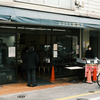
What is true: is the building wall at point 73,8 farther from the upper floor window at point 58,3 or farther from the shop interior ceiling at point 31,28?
the shop interior ceiling at point 31,28

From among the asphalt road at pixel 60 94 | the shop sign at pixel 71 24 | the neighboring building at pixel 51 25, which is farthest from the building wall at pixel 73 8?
the asphalt road at pixel 60 94

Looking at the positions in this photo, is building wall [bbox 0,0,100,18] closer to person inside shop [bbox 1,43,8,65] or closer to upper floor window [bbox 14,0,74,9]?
upper floor window [bbox 14,0,74,9]

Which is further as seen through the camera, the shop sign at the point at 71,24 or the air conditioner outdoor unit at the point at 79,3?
the air conditioner outdoor unit at the point at 79,3

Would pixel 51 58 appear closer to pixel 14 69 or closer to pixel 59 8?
pixel 14 69

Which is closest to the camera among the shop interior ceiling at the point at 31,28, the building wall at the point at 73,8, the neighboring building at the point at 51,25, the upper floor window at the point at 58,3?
the neighboring building at the point at 51,25

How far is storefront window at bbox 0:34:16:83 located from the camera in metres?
7.83

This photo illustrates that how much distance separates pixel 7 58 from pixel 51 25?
2.83 metres

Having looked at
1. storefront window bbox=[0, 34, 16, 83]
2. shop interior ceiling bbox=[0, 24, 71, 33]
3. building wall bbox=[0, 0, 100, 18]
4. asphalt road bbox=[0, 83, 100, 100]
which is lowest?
asphalt road bbox=[0, 83, 100, 100]

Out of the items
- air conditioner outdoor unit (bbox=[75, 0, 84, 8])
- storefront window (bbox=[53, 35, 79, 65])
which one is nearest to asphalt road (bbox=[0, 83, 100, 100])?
storefront window (bbox=[53, 35, 79, 65])

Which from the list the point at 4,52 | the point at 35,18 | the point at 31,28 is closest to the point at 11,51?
the point at 4,52

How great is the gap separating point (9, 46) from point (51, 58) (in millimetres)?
2665

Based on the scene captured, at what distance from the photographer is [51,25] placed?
780 cm

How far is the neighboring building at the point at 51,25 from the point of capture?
24.1 ft

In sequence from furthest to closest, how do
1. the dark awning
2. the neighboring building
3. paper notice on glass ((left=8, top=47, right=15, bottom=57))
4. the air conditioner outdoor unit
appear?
the air conditioner outdoor unit
paper notice on glass ((left=8, top=47, right=15, bottom=57))
the neighboring building
the dark awning
